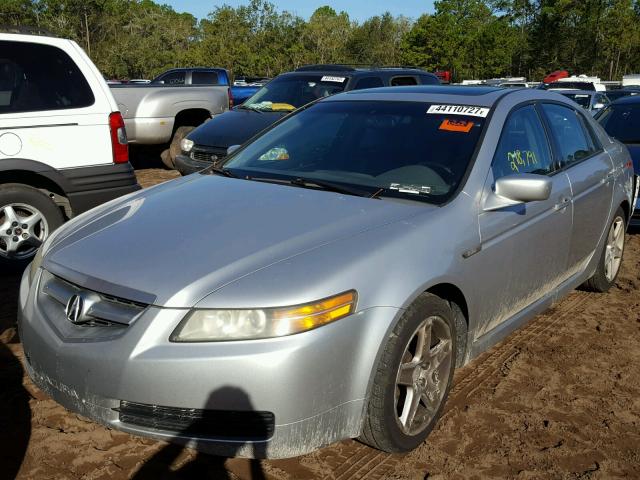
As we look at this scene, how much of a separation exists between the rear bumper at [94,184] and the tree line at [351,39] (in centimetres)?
5101

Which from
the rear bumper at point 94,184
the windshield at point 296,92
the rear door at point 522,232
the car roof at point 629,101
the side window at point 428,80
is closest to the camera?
the rear door at point 522,232

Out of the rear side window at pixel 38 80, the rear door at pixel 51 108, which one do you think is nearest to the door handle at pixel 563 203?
the rear door at pixel 51 108

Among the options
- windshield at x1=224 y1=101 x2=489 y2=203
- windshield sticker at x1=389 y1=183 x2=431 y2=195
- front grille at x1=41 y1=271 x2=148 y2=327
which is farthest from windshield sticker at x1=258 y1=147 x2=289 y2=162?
front grille at x1=41 y1=271 x2=148 y2=327

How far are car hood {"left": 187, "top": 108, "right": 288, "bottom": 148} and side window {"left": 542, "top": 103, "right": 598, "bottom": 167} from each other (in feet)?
14.0

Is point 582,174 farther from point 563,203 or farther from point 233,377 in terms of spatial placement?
point 233,377

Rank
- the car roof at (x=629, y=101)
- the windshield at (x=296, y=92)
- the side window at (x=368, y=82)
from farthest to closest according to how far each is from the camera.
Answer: the side window at (x=368, y=82) → the windshield at (x=296, y=92) → the car roof at (x=629, y=101)

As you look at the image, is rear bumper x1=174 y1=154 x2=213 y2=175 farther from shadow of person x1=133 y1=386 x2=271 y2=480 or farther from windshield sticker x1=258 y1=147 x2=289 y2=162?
shadow of person x1=133 y1=386 x2=271 y2=480

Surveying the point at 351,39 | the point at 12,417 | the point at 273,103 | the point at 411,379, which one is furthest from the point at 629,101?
the point at 351,39

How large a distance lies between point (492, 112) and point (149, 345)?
2.36 metres

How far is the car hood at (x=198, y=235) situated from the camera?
259 cm

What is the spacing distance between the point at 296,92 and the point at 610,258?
5273mm

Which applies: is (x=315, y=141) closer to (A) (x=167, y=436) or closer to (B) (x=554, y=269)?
(B) (x=554, y=269)

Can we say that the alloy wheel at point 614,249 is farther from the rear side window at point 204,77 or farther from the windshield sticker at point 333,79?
the rear side window at point 204,77

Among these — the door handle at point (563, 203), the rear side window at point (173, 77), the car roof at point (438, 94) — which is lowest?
the door handle at point (563, 203)
